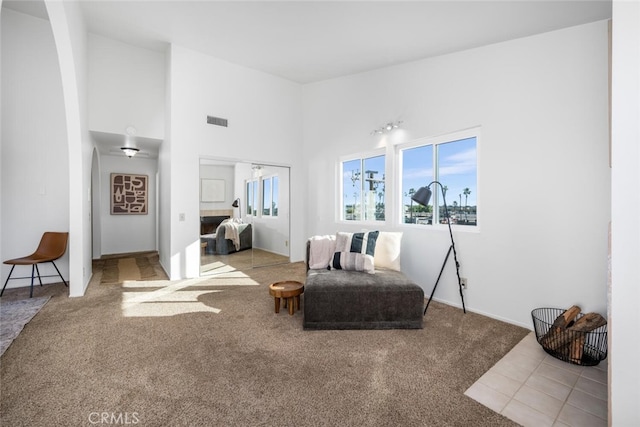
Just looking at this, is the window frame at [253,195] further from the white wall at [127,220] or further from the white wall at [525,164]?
the white wall at [127,220]

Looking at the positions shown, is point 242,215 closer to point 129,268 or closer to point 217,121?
point 217,121

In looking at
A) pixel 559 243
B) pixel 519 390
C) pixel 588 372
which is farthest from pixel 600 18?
pixel 519 390

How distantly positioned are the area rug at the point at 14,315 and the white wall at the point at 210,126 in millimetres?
1558

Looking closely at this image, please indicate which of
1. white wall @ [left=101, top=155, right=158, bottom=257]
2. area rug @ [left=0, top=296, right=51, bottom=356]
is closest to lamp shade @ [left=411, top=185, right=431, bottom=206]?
area rug @ [left=0, top=296, right=51, bottom=356]

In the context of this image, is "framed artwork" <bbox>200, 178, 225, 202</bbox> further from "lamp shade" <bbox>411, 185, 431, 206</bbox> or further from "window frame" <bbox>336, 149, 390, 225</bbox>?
"lamp shade" <bbox>411, 185, 431, 206</bbox>

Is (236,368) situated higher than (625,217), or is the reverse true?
(625,217)

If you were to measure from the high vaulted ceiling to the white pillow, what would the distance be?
2395mm

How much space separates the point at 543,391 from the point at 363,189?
343 centimetres

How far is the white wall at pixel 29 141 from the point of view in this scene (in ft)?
13.4

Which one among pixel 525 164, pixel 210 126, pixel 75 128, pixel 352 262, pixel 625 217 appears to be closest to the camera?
pixel 625 217

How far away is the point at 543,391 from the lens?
198cm

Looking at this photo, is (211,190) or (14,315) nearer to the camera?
(14,315)
